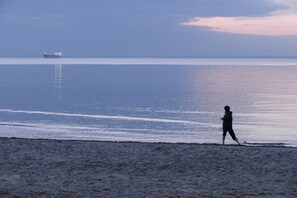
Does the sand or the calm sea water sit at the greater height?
the sand

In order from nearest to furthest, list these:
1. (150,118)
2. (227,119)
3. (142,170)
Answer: (142,170)
(227,119)
(150,118)

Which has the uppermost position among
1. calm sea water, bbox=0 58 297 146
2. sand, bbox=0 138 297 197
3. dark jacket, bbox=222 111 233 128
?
dark jacket, bbox=222 111 233 128

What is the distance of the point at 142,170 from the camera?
62.6 feet

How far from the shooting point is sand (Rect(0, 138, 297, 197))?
16.0 metres

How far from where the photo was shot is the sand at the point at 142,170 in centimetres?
1598

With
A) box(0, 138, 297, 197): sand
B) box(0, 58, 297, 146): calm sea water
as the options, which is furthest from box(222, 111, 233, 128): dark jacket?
box(0, 58, 297, 146): calm sea water

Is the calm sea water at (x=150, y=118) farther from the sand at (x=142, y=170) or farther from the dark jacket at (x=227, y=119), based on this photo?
the sand at (x=142, y=170)

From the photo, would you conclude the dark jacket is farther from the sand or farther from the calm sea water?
the calm sea water

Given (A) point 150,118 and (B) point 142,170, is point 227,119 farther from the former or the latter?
(A) point 150,118

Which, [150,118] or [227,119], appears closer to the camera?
[227,119]

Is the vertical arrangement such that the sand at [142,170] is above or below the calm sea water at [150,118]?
above

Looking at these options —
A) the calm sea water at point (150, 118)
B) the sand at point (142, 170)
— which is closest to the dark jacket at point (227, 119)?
the sand at point (142, 170)

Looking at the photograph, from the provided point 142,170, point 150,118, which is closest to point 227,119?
point 142,170

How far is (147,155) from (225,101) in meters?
49.6
